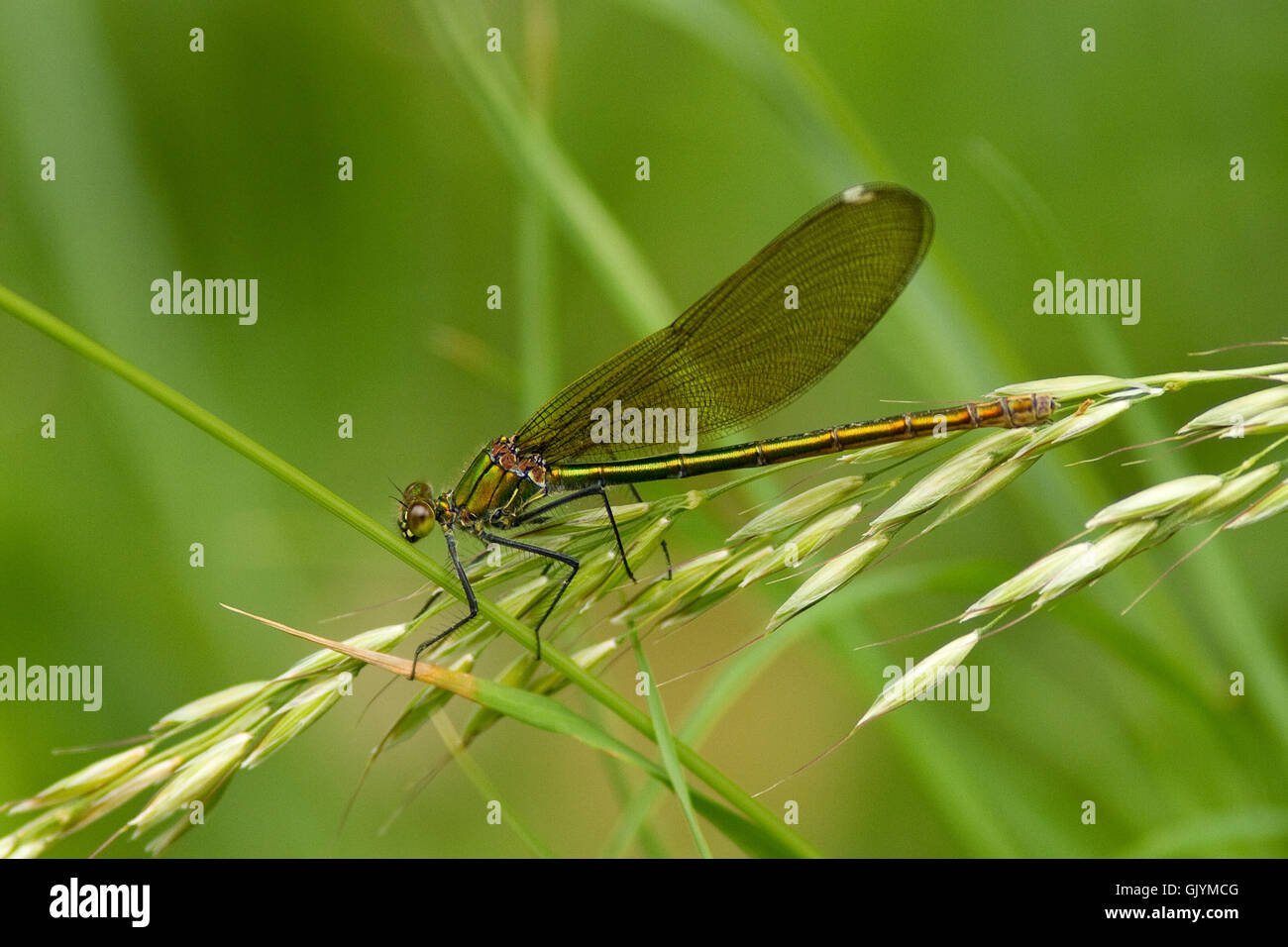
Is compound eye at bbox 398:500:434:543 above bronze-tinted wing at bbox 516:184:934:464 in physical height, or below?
below

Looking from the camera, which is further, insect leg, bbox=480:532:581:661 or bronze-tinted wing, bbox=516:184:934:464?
bronze-tinted wing, bbox=516:184:934:464

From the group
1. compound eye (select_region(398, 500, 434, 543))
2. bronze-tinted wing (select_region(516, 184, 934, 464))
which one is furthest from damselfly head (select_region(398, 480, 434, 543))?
bronze-tinted wing (select_region(516, 184, 934, 464))

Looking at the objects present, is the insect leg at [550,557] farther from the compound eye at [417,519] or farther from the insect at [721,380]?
the compound eye at [417,519]

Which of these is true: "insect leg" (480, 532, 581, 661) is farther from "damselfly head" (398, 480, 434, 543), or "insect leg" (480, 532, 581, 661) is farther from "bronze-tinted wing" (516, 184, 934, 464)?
"bronze-tinted wing" (516, 184, 934, 464)

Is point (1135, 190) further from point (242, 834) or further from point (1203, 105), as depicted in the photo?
point (242, 834)

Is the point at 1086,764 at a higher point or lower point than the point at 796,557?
lower
